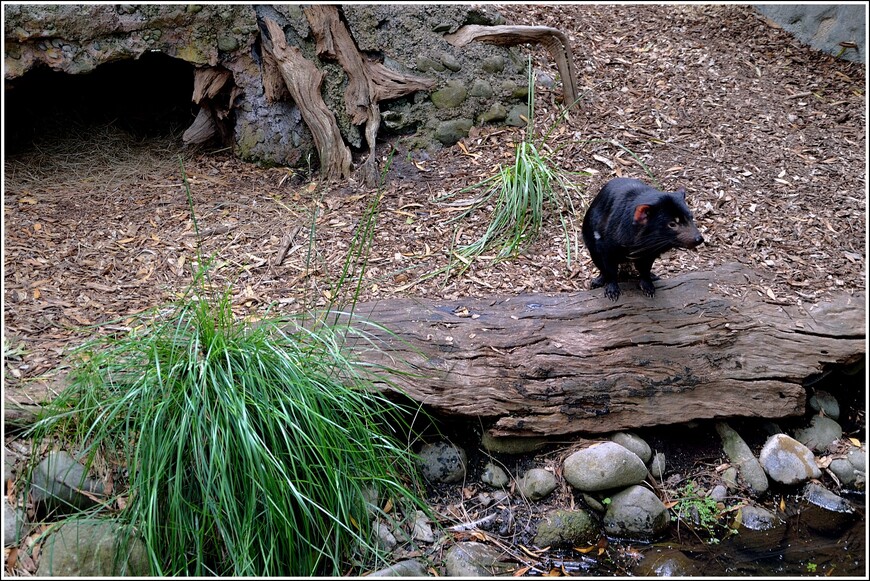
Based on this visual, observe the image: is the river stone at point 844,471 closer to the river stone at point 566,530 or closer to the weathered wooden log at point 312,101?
the river stone at point 566,530

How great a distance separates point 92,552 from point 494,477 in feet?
5.67

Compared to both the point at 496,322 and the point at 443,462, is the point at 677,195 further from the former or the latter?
the point at 443,462

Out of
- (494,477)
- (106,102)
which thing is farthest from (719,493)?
(106,102)

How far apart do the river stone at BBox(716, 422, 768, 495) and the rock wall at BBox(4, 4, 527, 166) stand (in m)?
2.58

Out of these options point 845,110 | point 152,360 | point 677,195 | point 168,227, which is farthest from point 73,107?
point 845,110

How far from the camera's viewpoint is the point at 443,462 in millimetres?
3326

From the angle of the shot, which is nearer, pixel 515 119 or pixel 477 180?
pixel 477 180

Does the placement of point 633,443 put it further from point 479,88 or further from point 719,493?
point 479,88

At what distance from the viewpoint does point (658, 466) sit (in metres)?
3.45

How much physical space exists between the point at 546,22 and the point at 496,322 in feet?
10.4

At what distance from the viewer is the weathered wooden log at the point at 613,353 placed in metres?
3.31

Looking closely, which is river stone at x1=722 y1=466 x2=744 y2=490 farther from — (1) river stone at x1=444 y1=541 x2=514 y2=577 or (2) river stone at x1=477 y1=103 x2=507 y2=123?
(2) river stone at x1=477 y1=103 x2=507 y2=123

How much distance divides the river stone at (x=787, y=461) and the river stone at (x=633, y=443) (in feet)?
2.00

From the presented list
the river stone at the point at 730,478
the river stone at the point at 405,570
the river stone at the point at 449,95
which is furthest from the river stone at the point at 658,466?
the river stone at the point at 449,95
